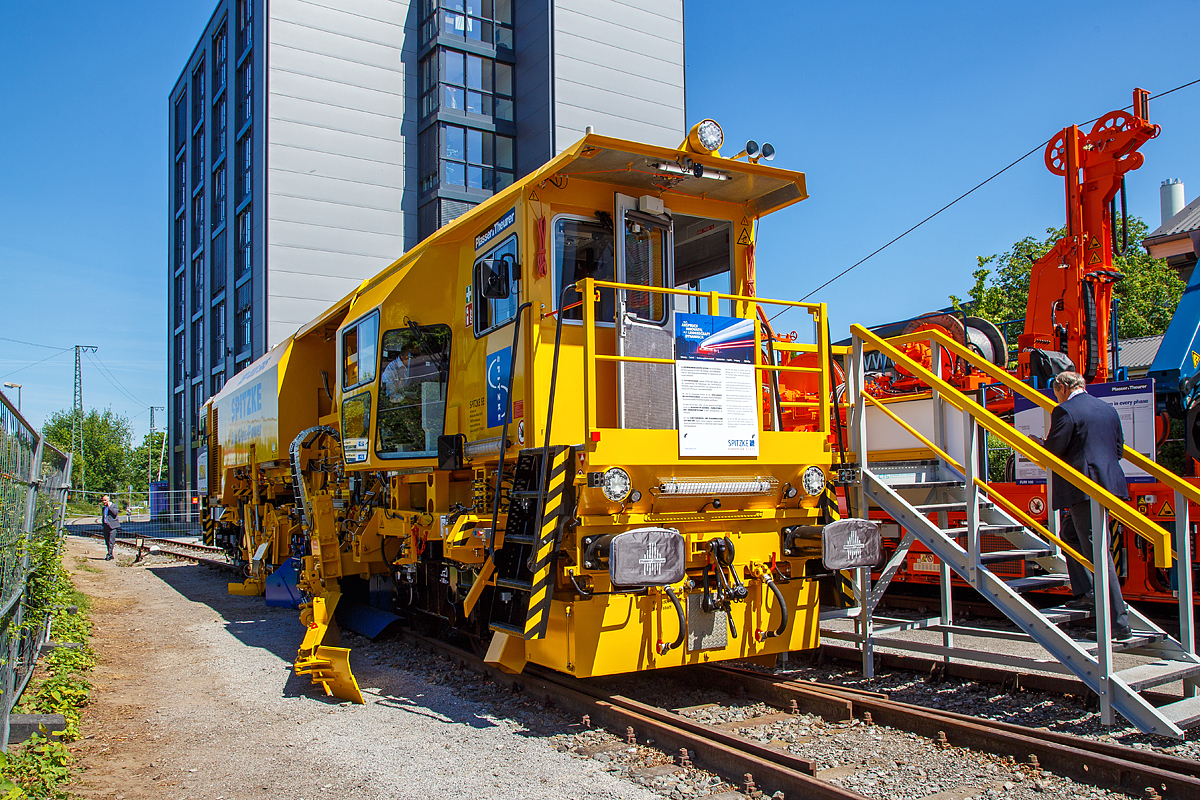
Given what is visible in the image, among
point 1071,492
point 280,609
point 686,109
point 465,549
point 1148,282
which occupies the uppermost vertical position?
point 686,109

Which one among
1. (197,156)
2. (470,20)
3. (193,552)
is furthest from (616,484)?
(197,156)

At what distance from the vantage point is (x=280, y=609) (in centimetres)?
1116

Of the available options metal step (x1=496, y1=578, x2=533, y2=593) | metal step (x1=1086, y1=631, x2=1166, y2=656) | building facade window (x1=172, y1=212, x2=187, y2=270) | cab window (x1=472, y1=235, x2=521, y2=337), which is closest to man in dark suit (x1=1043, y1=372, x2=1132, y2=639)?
metal step (x1=1086, y1=631, x2=1166, y2=656)

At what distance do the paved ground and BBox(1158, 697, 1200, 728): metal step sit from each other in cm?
281

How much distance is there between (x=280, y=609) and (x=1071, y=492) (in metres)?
9.52

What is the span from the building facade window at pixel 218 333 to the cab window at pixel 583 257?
32622 mm

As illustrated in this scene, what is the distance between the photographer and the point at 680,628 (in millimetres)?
5332

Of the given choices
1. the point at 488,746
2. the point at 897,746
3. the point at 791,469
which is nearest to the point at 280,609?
the point at 488,746

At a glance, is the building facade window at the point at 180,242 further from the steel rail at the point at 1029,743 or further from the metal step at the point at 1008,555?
the metal step at the point at 1008,555

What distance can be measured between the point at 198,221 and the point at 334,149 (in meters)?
13.2

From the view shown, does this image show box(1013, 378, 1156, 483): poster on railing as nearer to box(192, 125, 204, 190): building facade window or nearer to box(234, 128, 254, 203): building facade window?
box(234, 128, 254, 203): building facade window

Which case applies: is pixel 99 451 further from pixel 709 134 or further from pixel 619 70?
pixel 709 134

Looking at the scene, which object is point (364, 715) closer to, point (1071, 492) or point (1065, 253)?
point (1071, 492)

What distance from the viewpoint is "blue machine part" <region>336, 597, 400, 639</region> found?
8.42 meters
